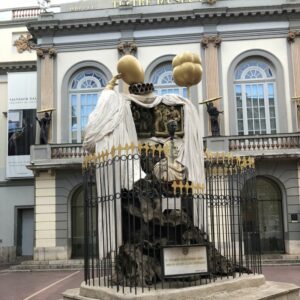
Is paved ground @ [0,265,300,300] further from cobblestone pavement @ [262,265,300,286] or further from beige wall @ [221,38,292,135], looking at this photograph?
beige wall @ [221,38,292,135]

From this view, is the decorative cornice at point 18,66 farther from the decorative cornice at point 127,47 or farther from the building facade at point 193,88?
the decorative cornice at point 127,47

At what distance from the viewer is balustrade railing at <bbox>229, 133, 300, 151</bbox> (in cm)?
2364

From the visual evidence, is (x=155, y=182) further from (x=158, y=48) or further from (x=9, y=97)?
(x=9, y=97)

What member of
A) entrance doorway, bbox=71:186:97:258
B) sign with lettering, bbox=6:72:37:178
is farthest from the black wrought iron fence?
sign with lettering, bbox=6:72:37:178

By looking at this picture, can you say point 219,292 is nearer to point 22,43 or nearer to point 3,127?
point 3,127

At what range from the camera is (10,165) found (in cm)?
2819

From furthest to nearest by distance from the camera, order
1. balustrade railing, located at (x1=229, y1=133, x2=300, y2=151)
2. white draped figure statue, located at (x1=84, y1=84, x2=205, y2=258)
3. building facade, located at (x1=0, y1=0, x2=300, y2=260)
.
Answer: building facade, located at (x1=0, y1=0, x2=300, y2=260)
balustrade railing, located at (x1=229, y1=133, x2=300, y2=151)
white draped figure statue, located at (x1=84, y1=84, x2=205, y2=258)

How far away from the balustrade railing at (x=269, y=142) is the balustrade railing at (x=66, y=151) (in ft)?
23.5

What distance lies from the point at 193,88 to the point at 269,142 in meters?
4.46

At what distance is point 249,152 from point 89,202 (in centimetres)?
1631

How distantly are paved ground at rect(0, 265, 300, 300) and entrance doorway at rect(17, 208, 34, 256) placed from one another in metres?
7.40

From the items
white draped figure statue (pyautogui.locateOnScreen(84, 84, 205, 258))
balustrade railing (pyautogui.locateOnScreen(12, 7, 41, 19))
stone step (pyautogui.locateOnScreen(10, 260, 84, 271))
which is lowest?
stone step (pyautogui.locateOnScreen(10, 260, 84, 271))

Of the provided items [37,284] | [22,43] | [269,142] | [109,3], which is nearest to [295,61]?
[269,142]

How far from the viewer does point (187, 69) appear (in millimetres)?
8336
